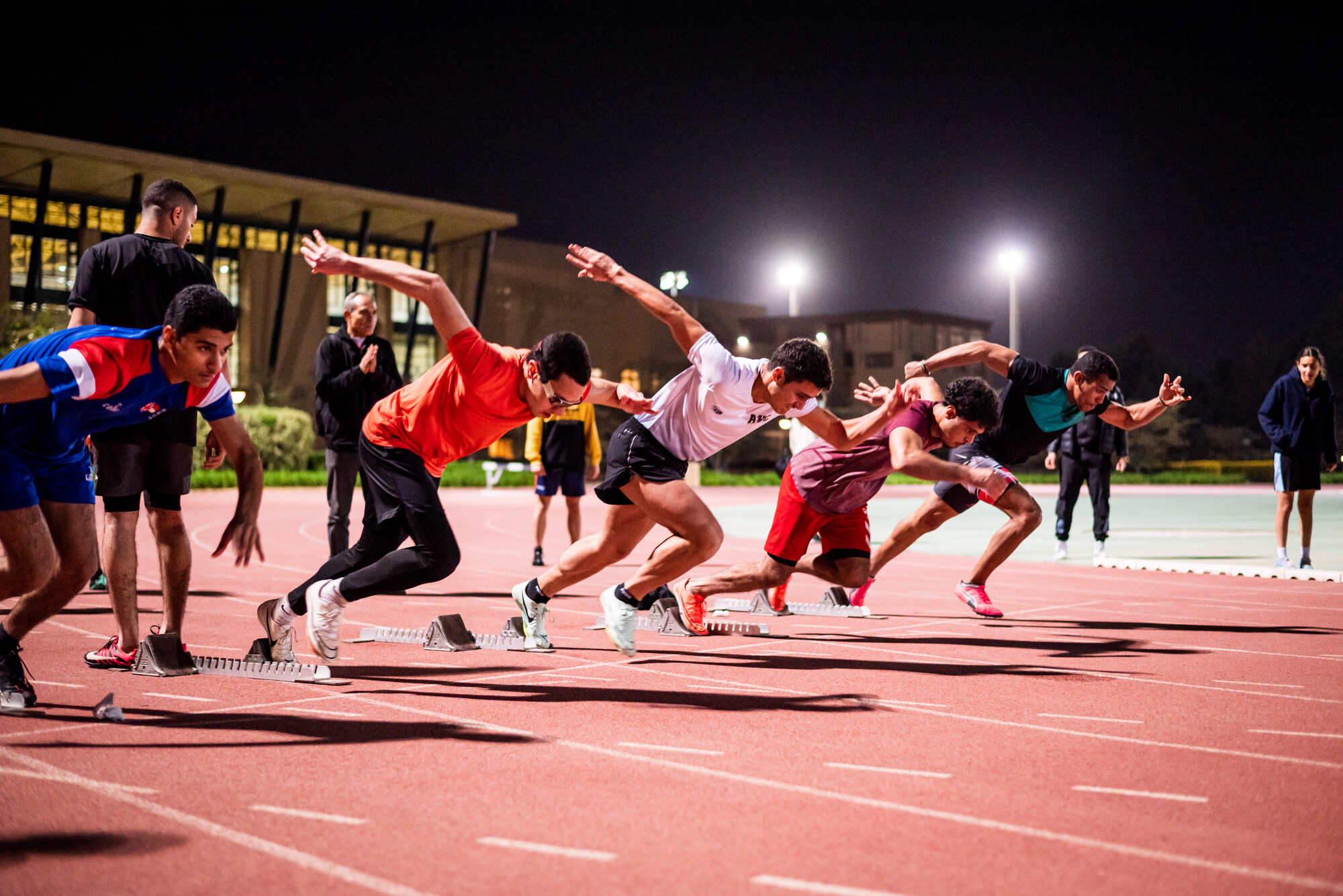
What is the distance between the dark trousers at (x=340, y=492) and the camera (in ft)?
27.9

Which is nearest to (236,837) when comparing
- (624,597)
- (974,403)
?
(624,597)

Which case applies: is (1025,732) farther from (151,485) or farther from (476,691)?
(151,485)

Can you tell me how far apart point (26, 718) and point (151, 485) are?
1200mm

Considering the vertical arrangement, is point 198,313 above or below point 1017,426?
above

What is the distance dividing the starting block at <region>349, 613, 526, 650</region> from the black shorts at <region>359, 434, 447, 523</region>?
3.51ft

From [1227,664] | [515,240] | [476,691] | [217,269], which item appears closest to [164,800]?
[476,691]

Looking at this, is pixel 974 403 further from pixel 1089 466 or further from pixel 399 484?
pixel 1089 466

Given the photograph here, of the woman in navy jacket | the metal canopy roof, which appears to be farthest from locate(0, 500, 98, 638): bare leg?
the metal canopy roof

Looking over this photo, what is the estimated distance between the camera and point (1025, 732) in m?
4.63

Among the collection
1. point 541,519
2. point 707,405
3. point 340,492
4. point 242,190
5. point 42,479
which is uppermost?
point 242,190

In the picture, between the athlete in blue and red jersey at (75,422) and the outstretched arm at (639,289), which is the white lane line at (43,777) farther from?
the outstretched arm at (639,289)

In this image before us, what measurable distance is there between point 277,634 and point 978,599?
4740 mm

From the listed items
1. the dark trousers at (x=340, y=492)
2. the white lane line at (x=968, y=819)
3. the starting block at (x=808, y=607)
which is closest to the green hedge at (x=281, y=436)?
the dark trousers at (x=340, y=492)

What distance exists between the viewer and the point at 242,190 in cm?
4141
